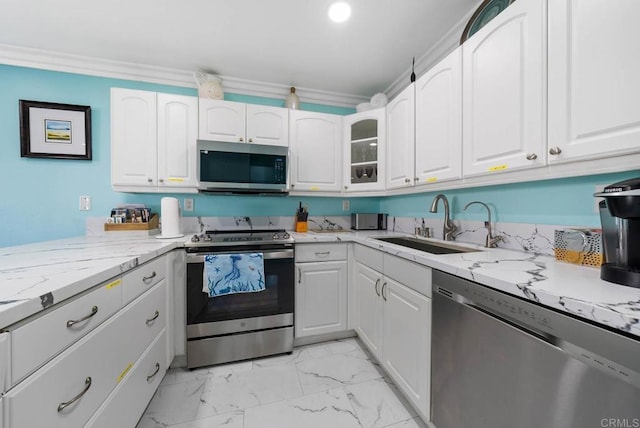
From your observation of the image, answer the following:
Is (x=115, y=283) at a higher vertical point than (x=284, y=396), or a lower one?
higher

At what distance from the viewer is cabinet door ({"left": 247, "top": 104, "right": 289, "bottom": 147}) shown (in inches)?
84.0

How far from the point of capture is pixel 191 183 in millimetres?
2049

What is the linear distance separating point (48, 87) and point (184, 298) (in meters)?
2.18

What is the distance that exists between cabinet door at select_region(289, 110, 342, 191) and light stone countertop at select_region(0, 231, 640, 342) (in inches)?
48.2

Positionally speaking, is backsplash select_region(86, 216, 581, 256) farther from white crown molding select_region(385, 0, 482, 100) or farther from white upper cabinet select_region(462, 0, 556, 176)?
white crown molding select_region(385, 0, 482, 100)

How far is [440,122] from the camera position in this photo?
1.51m

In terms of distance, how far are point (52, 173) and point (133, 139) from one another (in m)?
0.83

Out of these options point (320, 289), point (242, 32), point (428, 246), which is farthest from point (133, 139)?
point (428, 246)

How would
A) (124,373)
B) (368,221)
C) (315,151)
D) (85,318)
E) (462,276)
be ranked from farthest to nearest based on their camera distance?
(368,221) → (315,151) → (124,373) → (462,276) → (85,318)

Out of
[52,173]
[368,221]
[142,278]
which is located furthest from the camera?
[368,221]

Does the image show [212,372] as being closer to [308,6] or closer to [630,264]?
[630,264]

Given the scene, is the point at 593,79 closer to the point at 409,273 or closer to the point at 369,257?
the point at 409,273

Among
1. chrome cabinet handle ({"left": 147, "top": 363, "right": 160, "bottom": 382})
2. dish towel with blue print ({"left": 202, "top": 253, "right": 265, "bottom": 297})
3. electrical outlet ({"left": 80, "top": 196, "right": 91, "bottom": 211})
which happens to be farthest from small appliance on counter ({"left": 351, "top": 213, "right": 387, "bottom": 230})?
electrical outlet ({"left": 80, "top": 196, "right": 91, "bottom": 211})

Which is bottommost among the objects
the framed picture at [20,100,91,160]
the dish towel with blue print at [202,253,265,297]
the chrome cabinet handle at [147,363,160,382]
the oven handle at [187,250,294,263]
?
the chrome cabinet handle at [147,363,160,382]
